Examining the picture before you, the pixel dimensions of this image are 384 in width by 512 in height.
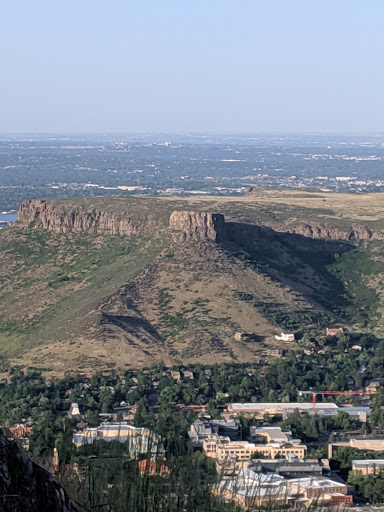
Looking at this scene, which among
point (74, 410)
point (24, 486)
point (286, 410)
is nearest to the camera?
point (24, 486)

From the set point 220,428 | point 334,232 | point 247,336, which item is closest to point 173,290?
point 247,336

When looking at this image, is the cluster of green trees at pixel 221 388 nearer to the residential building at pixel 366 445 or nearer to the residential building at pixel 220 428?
the residential building at pixel 220 428

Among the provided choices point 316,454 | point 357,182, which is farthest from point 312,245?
point 357,182

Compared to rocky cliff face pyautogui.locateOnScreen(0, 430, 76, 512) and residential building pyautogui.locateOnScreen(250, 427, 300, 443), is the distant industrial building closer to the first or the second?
residential building pyautogui.locateOnScreen(250, 427, 300, 443)

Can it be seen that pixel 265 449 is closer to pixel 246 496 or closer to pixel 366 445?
pixel 366 445

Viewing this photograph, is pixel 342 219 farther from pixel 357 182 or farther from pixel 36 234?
pixel 357 182

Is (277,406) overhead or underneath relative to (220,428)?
underneath

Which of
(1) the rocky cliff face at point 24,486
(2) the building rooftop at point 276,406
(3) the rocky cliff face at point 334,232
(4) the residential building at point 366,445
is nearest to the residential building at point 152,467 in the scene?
(1) the rocky cliff face at point 24,486
